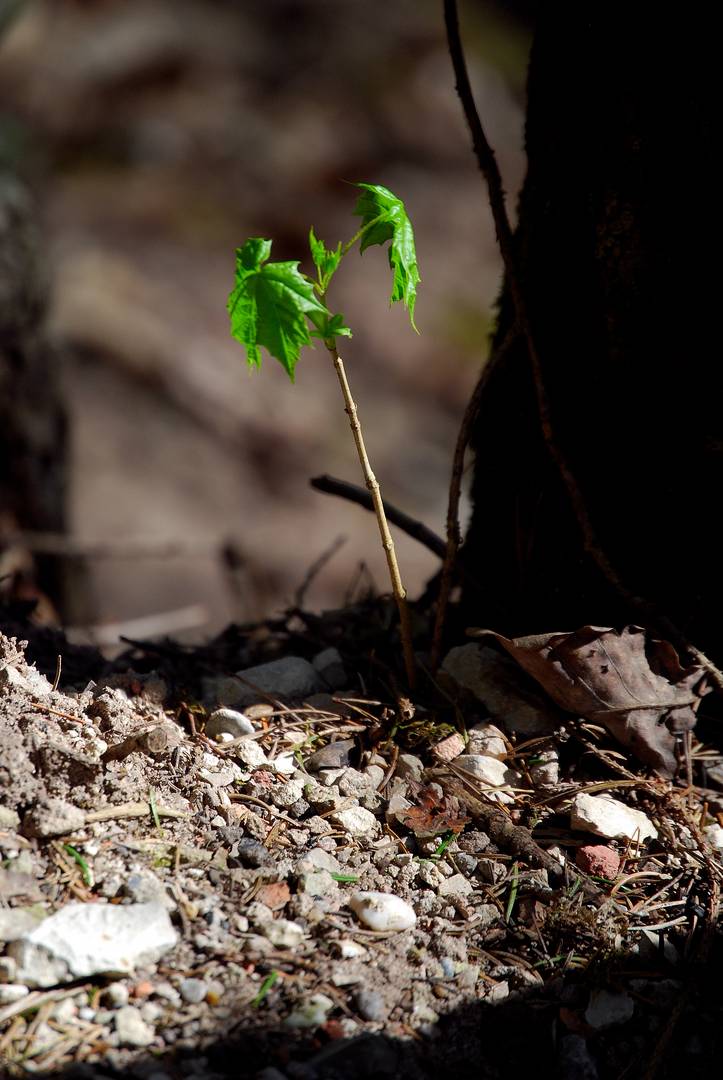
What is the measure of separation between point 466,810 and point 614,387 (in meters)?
0.86

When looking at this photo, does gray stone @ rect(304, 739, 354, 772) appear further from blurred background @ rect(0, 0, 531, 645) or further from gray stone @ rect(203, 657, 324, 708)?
blurred background @ rect(0, 0, 531, 645)

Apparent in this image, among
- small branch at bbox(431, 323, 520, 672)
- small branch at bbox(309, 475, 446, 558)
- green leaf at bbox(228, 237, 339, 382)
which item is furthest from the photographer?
small branch at bbox(309, 475, 446, 558)

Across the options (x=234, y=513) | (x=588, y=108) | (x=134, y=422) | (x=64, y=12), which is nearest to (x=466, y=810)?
(x=588, y=108)

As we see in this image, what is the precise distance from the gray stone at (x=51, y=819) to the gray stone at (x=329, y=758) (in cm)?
42

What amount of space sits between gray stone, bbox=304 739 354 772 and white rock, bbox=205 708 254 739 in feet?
0.40

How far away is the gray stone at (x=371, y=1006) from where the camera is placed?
1147 mm

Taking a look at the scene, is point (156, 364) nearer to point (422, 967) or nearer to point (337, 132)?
point (337, 132)

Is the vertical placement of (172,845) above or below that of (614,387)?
below

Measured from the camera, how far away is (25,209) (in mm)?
3855

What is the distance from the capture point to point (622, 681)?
1.59 metres

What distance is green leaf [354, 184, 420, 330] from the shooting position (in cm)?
140

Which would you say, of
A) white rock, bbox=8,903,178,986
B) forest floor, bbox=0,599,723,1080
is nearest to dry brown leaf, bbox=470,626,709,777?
forest floor, bbox=0,599,723,1080

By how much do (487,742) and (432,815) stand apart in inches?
7.9

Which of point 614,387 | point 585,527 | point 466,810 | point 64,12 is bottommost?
point 466,810
